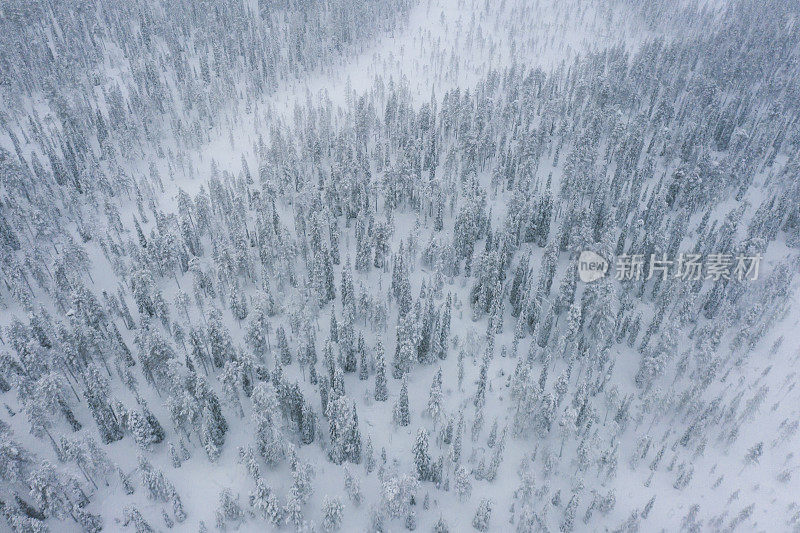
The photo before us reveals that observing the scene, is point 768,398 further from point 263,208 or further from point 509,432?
point 263,208

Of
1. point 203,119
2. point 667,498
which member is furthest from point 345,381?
point 203,119
